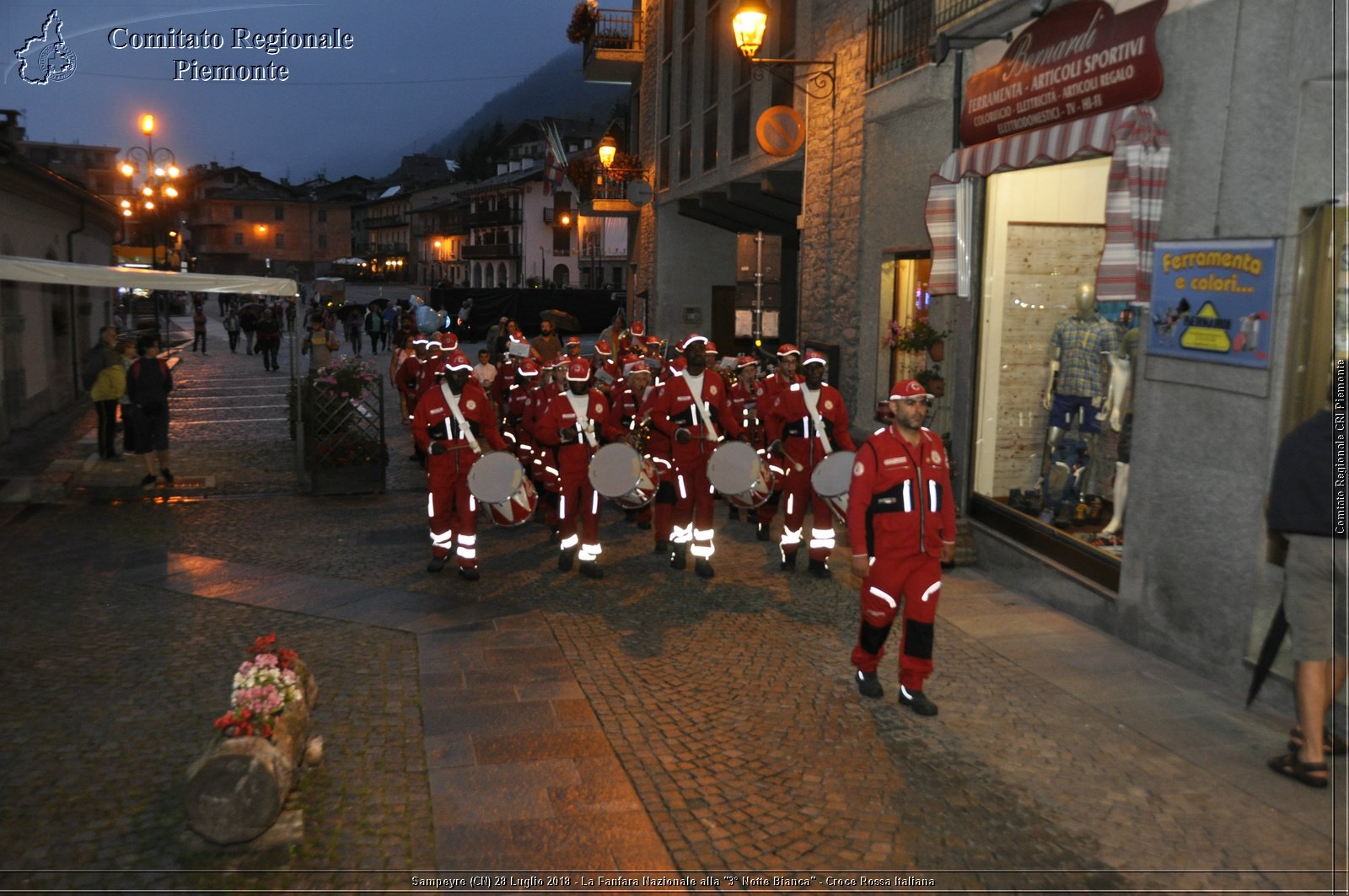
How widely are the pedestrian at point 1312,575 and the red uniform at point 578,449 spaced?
588cm

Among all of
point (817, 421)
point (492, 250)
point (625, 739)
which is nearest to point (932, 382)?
point (817, 421)

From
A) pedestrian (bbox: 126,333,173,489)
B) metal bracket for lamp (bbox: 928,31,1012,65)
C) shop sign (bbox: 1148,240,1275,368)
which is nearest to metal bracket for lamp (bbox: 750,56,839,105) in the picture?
metal bracket for lamp (bbox: 928,31,1012,65)

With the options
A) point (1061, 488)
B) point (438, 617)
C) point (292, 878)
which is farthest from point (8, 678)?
point (1061, 488)

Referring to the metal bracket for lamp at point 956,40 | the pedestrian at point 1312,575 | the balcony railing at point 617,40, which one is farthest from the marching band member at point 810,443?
the balcony railing at point 617,40

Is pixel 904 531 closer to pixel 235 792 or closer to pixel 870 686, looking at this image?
pixel 870 686

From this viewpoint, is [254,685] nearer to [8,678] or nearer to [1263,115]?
[8,678]

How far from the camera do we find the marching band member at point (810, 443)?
10070 millimetres

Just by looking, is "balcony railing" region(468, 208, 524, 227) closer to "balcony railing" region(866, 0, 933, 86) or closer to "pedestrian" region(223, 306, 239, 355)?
"pedestrian" region(223, 306, 239, 355)

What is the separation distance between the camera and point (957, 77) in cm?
1117

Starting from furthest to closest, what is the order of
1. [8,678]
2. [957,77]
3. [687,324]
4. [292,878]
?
[687,324], [957,77], [8,678], [292,878]

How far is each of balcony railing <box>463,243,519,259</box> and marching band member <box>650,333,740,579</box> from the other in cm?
6974

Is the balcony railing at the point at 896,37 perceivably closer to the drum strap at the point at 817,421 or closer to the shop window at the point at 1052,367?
the shop window at the point at 1052,367

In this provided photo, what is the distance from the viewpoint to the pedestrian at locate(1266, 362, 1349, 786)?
5.72m

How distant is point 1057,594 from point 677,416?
12.5 ft
